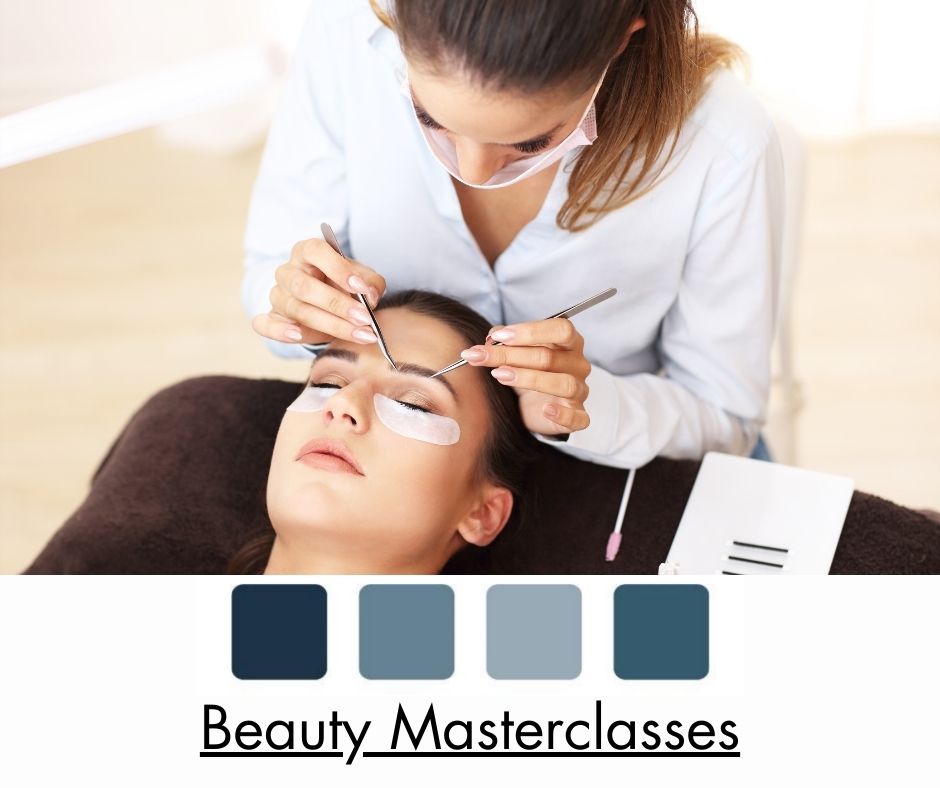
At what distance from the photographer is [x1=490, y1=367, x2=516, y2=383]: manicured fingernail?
1.21 meters

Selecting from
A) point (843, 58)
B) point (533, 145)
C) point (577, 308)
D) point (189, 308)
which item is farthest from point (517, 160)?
point (843, 58)

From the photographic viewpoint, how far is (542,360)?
1.24 m

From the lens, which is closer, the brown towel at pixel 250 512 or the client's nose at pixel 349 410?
the client's nose at pixel 349 410

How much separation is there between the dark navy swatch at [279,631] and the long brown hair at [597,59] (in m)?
0.54

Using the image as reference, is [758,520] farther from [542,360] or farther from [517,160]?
[517,160]

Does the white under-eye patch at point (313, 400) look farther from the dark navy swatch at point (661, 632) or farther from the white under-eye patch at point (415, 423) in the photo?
the dark navy swatch at point (661, 632)

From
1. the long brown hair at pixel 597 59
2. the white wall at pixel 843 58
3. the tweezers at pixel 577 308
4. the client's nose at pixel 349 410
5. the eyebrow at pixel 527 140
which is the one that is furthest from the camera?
the white wall at pixel 843 58

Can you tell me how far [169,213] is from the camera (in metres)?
3.32

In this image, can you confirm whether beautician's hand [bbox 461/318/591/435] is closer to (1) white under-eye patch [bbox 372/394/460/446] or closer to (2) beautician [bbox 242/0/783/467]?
(2) beautician [bbox 242/0/783/467]

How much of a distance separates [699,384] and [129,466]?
91 cm

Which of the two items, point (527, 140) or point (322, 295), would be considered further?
point (322, 295)

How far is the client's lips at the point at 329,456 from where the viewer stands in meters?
1.40

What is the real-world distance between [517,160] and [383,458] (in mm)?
417

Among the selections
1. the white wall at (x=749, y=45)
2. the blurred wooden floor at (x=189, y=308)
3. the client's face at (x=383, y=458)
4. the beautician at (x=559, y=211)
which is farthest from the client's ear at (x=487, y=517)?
the white wall at (x=749, y=45)
